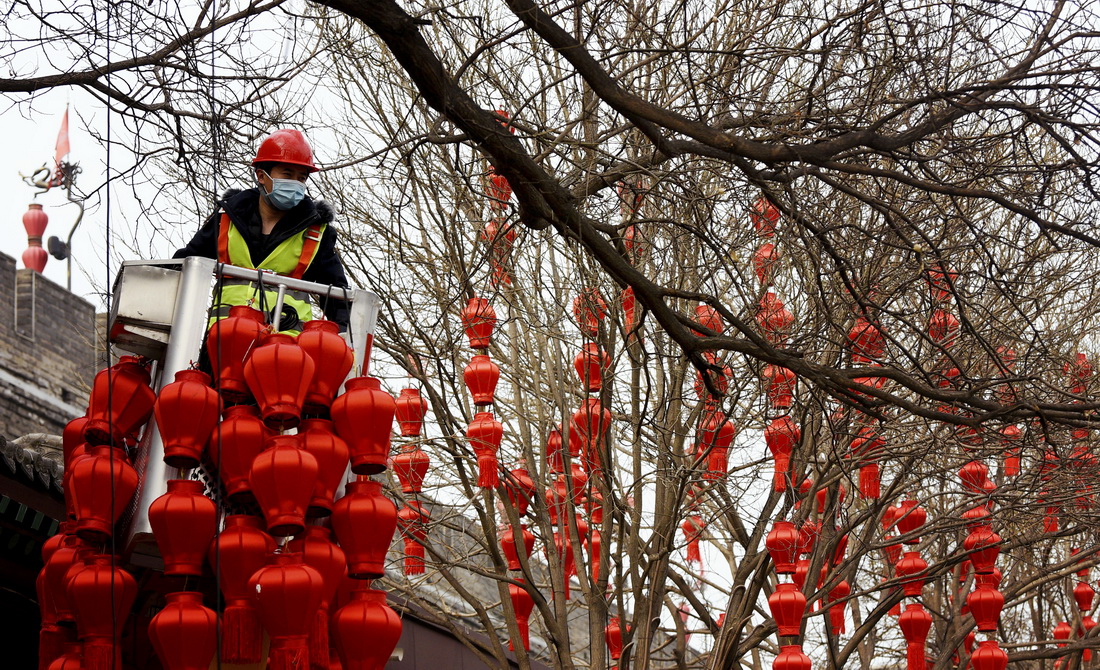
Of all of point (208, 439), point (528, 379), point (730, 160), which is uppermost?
point (528, 379)

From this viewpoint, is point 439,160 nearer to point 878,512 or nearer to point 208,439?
point 878,512

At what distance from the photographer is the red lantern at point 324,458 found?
502 cm

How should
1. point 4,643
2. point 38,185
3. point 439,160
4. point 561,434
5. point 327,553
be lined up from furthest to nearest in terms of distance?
point 38,185
point 439,160
point 561,434
point 4,643
point 327,553

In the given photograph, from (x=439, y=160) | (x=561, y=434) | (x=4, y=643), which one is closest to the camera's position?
(x=4, y=643)

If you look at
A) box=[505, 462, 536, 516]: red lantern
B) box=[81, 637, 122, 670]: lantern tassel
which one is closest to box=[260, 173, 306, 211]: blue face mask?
box=[81, 637, 122, 670]: lantern tassel

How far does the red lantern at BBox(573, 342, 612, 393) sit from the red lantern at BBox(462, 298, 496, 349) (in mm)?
807

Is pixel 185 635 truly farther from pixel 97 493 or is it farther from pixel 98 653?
pixel 97 493

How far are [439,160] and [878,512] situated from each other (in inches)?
208

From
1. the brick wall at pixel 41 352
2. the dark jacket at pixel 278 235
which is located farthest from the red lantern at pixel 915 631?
the brick wall at pixel 41 352

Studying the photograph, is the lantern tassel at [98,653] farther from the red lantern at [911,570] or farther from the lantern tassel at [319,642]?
the red lantern at [911,570]

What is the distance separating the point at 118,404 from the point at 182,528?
79cm

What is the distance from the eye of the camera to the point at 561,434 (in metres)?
10.6

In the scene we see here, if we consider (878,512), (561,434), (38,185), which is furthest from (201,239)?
(38,185)

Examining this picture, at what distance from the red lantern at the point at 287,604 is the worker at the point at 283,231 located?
137 centimetres
